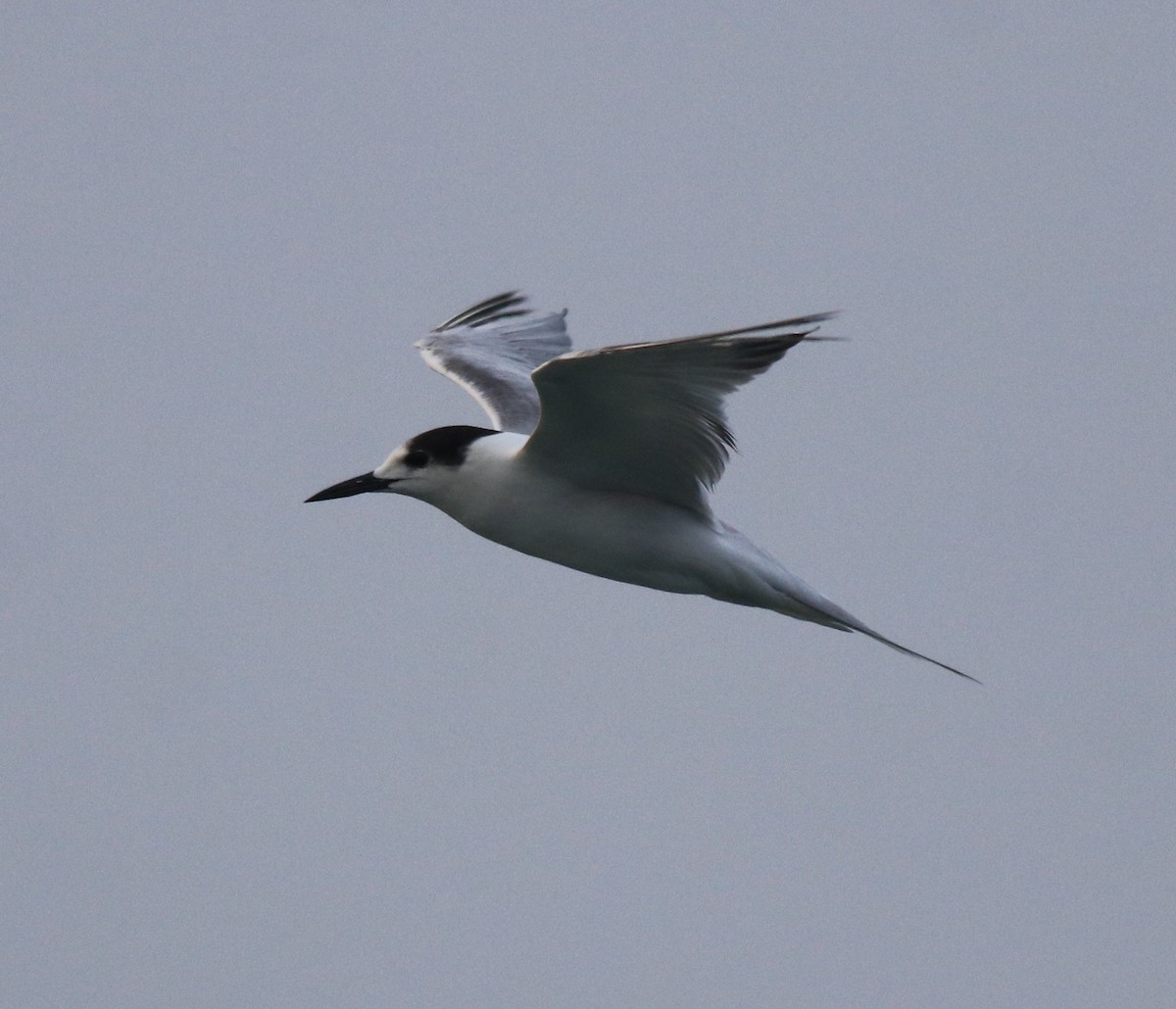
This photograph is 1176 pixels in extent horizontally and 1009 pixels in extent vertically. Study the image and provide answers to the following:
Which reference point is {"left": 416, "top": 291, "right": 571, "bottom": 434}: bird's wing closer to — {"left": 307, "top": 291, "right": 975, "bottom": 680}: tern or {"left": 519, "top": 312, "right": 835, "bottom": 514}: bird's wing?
{"left": 307, "top": 291, "right": 975, "bottom": 680}: tern

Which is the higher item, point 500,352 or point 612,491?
point 500,352

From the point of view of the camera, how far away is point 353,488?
32.0ft

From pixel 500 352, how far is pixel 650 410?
4.36m

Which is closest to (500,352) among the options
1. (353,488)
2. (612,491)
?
(353,488)

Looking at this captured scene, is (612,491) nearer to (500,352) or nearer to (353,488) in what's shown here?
(353,488)

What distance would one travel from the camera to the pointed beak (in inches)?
381

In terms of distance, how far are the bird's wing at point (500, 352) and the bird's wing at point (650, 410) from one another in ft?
5.48

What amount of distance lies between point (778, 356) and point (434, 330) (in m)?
6.01

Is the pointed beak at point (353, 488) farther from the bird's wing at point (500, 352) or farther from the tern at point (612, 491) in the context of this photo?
the bird's wing at point (500, 352)

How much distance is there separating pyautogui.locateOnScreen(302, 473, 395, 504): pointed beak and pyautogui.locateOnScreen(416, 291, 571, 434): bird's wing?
123 centimetres

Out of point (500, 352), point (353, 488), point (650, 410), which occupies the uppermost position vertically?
point (500, 352)

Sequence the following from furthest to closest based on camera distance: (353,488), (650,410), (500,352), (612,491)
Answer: (500,352) < (353,488) < (612,491) < (650,410)

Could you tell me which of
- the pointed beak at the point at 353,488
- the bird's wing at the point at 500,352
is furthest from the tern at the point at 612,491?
the bird's wing at the point at 500,352

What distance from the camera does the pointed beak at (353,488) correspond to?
9.68 metres
